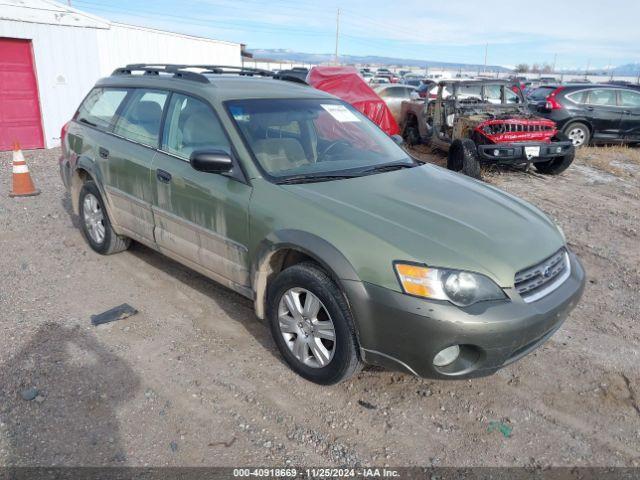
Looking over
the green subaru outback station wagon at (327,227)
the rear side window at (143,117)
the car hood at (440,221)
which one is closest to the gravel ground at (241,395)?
the green subaru outback station wagon at (327,227)

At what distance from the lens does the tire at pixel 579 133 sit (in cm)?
1220

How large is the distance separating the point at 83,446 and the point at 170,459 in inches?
18.1

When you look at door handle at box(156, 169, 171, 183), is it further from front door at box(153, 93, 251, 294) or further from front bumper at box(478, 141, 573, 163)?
front bumper at box(478, 141, 573, 163)

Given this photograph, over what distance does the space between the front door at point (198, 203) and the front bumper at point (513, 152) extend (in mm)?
5747

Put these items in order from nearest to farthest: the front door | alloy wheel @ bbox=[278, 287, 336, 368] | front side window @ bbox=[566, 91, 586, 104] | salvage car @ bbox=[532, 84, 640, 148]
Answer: alloy wheel @ bbox=[278, 287, 336, 368]
the front door
salvage car @ bbox=[532, 84, 640, 148]
front side window @ bbox=[566, 91, 586, 104]

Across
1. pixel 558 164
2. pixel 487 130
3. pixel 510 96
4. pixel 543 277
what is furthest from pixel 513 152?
pixel 543 277

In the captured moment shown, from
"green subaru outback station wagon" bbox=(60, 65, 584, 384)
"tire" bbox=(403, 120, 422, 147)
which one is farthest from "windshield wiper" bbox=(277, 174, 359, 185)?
"tire" bbox=(403, 120, 422, 147)

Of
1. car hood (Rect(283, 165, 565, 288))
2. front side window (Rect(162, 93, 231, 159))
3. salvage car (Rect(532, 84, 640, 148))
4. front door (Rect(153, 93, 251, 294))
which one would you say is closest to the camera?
car hood (Rect(283, 165, 565, 288))

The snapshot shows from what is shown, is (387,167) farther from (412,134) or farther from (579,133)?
(579,133)

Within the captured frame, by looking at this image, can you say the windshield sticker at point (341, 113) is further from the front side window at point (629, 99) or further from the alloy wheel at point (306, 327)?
the front side window at point (629, 99)

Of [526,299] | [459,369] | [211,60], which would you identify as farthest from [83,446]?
[211,60]

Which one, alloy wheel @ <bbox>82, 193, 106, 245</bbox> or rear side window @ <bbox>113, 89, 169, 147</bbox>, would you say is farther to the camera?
alloy wheel @ <bbox>82, 193, 106, 245</bbox>

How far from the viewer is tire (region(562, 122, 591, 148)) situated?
12.2m

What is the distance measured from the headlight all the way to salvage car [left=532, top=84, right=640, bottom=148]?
1092cm
